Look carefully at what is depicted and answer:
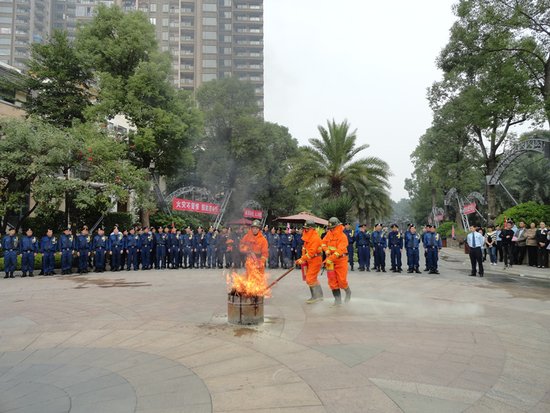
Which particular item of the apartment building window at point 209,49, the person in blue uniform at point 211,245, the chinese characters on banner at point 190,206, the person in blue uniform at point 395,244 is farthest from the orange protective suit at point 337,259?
the apartment building window at point 209,49

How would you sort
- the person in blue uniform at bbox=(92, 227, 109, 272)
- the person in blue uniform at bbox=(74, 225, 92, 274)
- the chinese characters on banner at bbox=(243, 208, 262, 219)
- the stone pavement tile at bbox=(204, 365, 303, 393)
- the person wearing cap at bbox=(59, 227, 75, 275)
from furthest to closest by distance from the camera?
the chinese characters on banner at bbox=(243, 208, 262, 219) < the person in blue uniform at bbox=(92, 227, 109, 272) < the person in blue uniform at bbox=(74, 225, 92, 274) < the person wearing cap at bbox=(59, 227, 75, 275) < the stone pavement tile at bbox=(204, 365, 303, 393)

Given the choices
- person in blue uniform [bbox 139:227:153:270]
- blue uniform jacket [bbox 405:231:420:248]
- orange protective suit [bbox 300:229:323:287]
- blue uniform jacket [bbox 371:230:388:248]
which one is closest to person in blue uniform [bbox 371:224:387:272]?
blue uniform jacket [bbox 371:230:388:248]

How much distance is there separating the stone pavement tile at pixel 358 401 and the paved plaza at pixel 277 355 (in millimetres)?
10

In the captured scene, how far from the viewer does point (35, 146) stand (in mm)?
16172

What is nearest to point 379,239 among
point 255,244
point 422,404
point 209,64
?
point 255,244

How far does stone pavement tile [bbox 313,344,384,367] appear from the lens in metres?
4.91

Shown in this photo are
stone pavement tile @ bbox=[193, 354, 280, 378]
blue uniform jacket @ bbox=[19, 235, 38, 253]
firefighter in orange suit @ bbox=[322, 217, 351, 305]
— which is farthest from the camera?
blue uniform jacket @ bbox=[19, 235, 38, 253]

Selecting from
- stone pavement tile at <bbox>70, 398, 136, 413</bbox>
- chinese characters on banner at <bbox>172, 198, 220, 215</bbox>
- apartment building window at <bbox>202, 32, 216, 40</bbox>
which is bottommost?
stone pavement tile at <bbox>70, 398, 136, 413</bbox>

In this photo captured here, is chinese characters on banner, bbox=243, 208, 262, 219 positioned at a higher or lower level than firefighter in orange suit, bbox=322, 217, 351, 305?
higher

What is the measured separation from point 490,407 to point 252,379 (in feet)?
7.62

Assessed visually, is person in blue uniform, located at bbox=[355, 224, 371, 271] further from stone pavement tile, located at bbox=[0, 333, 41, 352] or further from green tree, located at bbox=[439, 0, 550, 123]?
stone pavement tile, located at bbox=[0, 333, 41, 352]

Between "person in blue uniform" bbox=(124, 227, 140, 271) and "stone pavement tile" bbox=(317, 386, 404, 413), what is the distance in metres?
13.8

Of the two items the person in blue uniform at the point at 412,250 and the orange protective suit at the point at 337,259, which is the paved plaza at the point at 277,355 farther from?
the person in blue uniform at the point at 412,250

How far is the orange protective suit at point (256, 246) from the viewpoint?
8.50m
